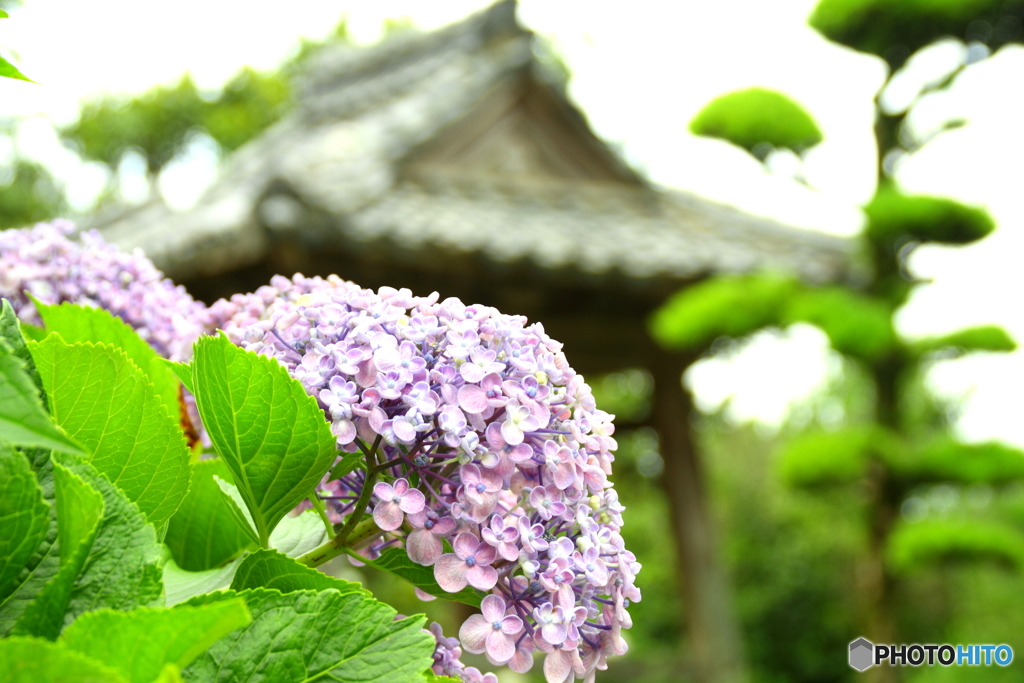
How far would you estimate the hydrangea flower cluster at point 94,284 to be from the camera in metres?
0.72

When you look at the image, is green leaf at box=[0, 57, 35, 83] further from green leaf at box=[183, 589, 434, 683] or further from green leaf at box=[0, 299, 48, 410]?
green leaf at box=[183, 589, 434, 683]

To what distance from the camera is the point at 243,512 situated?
0.56m

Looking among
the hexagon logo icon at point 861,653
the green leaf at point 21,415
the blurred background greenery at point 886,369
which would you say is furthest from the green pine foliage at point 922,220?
the green leaf at point 21,415

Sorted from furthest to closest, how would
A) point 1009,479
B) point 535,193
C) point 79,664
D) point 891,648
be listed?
point 535,193
point 1009,479
point 891,648
point 79,664

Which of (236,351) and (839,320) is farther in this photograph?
(839,320)

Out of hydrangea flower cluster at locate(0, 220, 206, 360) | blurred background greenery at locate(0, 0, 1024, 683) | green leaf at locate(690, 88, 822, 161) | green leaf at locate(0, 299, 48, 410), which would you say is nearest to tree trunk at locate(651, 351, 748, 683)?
blurred background greenery at locate(0, 0, 1024, 683)

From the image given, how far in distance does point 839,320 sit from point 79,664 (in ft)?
13.4

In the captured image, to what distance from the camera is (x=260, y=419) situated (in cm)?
44

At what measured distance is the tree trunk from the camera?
16.2 feet

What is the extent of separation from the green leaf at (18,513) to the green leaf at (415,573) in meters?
0.19

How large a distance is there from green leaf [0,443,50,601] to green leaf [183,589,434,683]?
82 mm

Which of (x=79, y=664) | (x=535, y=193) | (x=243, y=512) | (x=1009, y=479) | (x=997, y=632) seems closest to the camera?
(x=79, y=664)

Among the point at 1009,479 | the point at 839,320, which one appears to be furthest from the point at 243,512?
the point at 1009,479

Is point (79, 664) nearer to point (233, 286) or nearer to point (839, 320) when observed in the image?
point (233, 286)
